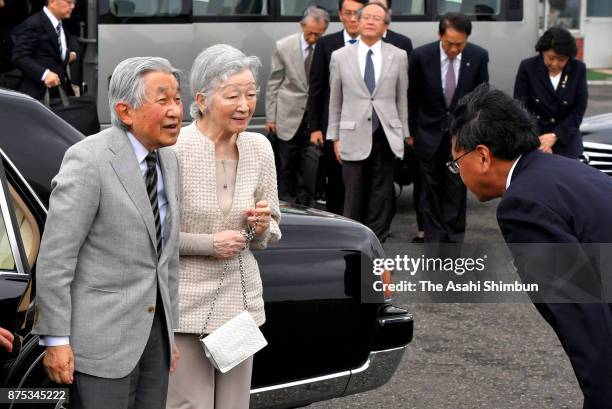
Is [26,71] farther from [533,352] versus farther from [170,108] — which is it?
[170,108]

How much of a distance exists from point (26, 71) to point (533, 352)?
511 cm

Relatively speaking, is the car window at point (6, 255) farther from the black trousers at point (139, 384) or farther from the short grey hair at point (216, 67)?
the short grey hair at point (216, 67)

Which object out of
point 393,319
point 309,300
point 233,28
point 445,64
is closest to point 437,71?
point 445,64

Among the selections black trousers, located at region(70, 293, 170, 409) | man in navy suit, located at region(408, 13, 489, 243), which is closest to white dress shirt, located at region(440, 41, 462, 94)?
man in navy suit, located at region(408, 13, 489, 243)

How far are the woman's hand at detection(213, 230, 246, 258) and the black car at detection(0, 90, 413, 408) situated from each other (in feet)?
1.91

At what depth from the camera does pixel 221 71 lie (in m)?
4.02

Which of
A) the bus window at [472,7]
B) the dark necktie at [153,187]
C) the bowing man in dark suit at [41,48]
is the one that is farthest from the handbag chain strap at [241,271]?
the bus window at [472,7]

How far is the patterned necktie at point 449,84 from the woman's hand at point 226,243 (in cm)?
497

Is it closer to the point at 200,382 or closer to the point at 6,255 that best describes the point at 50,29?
the point at 200,382

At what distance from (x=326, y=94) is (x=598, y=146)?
8.67 feet

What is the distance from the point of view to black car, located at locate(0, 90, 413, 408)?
159 inches

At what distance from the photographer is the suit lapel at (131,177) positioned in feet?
11.5

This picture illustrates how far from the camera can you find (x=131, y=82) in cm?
357

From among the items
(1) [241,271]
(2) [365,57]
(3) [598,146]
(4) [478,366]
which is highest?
(2) [365,57]
